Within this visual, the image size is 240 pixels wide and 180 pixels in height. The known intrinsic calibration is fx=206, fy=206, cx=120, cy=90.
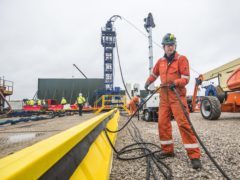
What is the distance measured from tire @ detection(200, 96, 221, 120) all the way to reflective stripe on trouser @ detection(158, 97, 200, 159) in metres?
4.78

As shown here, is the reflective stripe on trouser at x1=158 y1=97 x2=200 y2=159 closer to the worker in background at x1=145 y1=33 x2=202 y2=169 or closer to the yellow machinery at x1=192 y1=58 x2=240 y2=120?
the worker in background at x1=145 y1=33 x2=202 y2=169

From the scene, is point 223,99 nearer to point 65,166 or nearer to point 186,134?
point 186,134

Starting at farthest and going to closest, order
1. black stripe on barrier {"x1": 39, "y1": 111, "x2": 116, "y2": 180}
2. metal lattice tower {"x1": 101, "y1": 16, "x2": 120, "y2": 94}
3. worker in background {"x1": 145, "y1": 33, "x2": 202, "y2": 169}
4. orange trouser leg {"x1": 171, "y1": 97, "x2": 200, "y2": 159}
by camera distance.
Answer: metal lattice tower {"x1": 101, "y1": 16, "x2": 120, "y2": 94} < worker in background {"x1": 145, "y1": 33, "x2": 202, "y2": 169} < orange trouser leg {"x1": 171, "y1": 97, "x2": 200, "y2": 159} < black stripe on barrier {"x1": 39, "y1": 111, "x2": 116, "y2": 180}

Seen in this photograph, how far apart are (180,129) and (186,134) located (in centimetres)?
10

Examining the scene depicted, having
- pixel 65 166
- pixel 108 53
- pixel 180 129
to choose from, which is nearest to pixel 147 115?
pixel 180 129

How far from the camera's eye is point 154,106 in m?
8.55

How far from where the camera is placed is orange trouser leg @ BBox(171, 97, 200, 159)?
2487mm

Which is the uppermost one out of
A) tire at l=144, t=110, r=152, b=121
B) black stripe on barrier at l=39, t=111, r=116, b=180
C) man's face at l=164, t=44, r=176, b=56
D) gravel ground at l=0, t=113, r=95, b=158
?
man's face at l=164, t=44, r=176, b=56

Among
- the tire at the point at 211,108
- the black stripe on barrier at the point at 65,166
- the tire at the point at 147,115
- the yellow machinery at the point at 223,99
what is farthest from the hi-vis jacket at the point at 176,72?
the tire at the point at 147,115

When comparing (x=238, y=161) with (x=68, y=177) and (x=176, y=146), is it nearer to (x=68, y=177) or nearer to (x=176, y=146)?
(x=176, y=146)

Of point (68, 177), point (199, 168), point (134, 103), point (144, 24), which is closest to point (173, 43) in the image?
point (199, 168)

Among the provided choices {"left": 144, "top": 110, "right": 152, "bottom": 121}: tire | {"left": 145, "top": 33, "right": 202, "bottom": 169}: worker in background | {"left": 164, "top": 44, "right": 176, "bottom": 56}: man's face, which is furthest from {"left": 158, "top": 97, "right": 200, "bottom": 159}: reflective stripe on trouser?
{"left": 144, "top": 110, "right": 152, "bottom": 121}: tire

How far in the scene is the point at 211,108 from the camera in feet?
23.6

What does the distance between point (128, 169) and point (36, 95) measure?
28.3 metres
